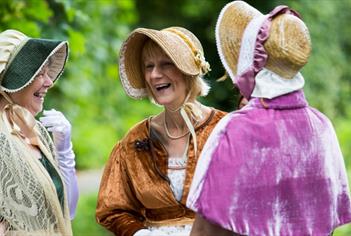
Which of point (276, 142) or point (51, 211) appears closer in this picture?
point (276, 142)

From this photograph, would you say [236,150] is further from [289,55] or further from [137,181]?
[137,181]

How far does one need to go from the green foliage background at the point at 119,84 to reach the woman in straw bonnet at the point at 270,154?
4.85 metres

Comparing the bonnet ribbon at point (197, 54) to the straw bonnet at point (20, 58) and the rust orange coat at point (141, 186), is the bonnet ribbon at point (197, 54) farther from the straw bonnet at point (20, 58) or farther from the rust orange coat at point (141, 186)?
the straw bonnet at point (20, 58)

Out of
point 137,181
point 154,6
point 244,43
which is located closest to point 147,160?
point 137,181

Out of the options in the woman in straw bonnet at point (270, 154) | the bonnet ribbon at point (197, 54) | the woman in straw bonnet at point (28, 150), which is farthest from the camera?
the bonnet ribbon at point (197, 54)

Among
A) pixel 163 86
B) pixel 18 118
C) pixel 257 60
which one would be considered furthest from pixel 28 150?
pixel 257 60

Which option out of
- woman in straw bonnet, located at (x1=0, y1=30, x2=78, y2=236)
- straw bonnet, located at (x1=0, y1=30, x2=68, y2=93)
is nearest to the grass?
woman in straw bonnet, located at (x1=0, y1=30, x2=78, y2=236)

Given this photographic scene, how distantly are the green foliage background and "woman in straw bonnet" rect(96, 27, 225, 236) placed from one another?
151 inches

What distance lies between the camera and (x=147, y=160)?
14.4ft

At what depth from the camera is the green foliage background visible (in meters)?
9.34

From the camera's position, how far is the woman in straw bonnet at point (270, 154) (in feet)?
11.0

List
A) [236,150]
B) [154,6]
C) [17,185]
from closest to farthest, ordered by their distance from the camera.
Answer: [236,150] < [17,185] < [154,6]

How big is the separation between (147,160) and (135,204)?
0.22 meters

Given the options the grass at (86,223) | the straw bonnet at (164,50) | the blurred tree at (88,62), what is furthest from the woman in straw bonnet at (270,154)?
the grass at (86,223)
